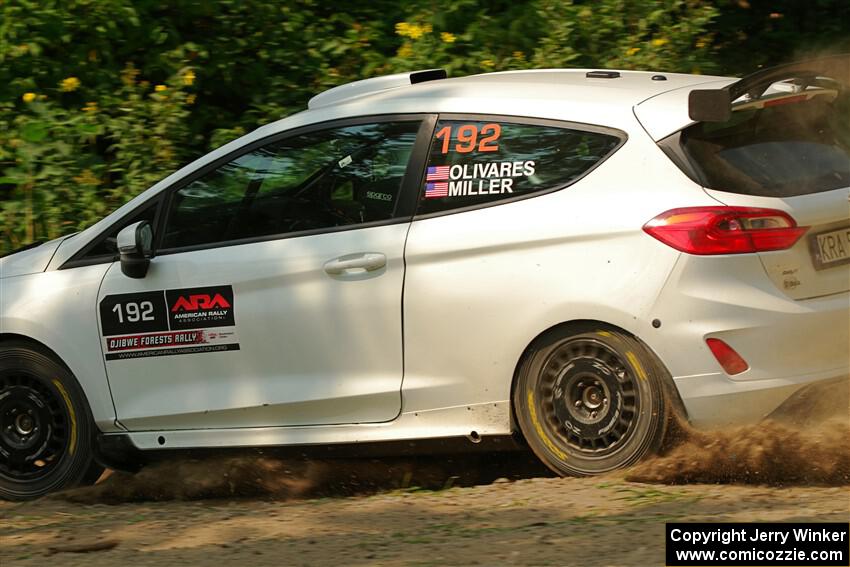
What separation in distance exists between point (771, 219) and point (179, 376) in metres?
2.69

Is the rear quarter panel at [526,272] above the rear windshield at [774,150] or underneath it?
underneath

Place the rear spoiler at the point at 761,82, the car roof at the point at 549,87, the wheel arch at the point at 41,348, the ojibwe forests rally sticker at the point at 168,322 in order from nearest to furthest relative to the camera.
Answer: the rear spoiler at the point at 761,82 → the car roof at the point at 549,87 → the ojibwe forests rally sticker at the point at 168,322 → the wheel arch at the point at 41,348

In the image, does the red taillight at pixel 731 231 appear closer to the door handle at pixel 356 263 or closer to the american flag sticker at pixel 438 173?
the american flag sticker at pixel 438 173

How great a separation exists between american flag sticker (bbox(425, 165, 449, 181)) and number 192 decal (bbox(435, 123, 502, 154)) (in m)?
0.08

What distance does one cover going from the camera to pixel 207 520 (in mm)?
5051

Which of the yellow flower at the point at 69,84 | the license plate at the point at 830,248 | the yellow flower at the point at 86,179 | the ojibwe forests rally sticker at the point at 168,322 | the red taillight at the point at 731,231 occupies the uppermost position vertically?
the yellow flower at the point at 69,84

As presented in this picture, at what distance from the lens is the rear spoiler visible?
473cm

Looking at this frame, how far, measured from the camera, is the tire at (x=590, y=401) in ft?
15.7

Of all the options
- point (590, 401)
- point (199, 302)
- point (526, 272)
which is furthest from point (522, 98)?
point (199, 302)

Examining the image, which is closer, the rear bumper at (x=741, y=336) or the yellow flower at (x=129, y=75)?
the rear bumper at (x=741, y=336)

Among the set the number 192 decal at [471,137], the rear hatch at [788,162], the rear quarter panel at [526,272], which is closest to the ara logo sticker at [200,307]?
the rear quarter panel at [526,272]

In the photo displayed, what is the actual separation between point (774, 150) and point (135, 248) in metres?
2.81

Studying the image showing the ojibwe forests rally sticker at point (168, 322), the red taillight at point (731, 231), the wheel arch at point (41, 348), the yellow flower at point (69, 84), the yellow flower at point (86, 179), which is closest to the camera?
the red taillight at point (731, 231)

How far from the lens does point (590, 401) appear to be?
16.2 ft
